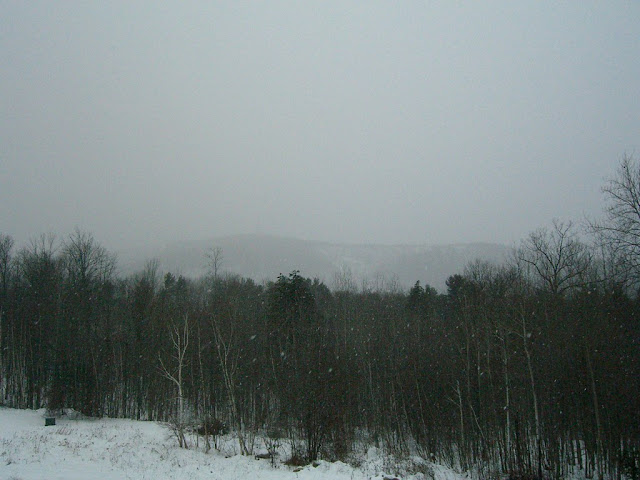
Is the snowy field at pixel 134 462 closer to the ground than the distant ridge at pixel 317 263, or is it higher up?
closer to the ground

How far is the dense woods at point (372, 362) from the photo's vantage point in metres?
18.9

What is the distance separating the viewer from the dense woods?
18.9 m

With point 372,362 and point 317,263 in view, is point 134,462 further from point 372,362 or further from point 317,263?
point 317,263

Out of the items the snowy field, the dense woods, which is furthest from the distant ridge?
the snowy field

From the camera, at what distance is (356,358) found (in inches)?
1299

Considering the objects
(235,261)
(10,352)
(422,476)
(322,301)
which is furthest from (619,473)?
(235,261)

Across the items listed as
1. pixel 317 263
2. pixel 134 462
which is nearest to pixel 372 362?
pixel 134 462

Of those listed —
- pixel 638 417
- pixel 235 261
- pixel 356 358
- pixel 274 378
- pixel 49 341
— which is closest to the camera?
pixel 638 417

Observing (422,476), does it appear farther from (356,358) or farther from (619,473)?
(356,358)

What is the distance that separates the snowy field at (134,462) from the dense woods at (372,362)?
1853 mm

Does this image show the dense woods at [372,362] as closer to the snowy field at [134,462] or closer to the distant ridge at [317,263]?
the snowy field at [134,462]

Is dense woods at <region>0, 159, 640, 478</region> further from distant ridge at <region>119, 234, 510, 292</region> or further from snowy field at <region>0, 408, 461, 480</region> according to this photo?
distant ridge at <region>119, 234, 510, 292</region>

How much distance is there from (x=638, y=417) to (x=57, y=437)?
1091 inches

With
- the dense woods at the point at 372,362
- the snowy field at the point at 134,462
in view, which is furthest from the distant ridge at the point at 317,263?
the snowy field at the point at 134,462
